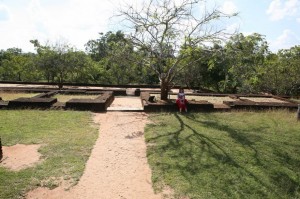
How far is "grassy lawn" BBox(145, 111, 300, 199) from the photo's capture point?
5.11m

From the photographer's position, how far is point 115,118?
10.8m

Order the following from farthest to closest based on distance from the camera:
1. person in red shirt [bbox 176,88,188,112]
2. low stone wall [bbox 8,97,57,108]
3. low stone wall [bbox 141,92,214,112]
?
low stone wall [bbox 141,92,214,112], person in red shirt [bbox 176,88,188,112], low stone wall [bbox 8,97,57,108]

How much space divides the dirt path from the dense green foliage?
612cm

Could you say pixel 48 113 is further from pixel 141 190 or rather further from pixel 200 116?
pixel 141 190

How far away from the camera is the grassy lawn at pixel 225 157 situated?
5105 millimetres

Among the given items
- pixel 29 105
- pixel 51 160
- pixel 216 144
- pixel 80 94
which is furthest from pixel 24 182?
pixel 80 94

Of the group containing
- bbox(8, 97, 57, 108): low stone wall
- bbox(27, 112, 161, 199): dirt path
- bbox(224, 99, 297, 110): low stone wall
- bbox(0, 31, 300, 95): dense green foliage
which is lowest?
bbox(27, 112, 161, 199): dirt path

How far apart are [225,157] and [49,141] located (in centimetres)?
437

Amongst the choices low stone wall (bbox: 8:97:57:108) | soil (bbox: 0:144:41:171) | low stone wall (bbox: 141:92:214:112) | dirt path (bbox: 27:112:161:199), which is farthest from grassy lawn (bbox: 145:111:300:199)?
low stone wall (bbox: 8:97:57:108)

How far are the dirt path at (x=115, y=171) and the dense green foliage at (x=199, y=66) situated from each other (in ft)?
20.1

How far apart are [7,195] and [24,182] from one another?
1.45ft

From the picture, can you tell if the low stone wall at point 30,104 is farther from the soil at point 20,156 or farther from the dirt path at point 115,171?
the soil at point 20,156

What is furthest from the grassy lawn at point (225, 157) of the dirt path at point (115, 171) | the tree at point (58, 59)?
the tree at point (58, 59)

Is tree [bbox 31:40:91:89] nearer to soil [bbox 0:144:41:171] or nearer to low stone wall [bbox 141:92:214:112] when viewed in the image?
low stone wall [bbox 141:92:214:112]
